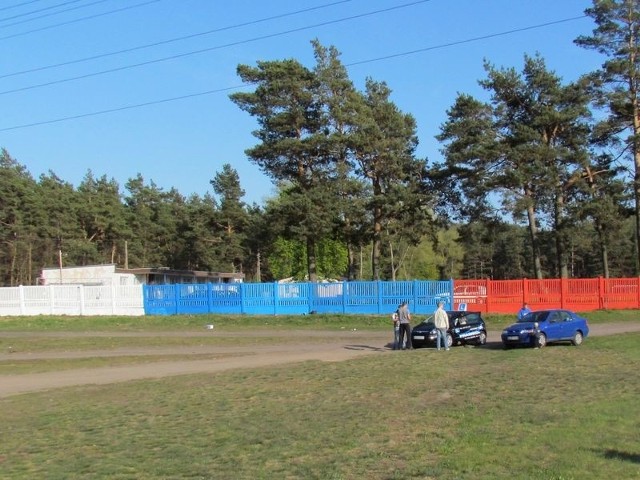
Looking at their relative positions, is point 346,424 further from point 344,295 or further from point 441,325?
point 344,295

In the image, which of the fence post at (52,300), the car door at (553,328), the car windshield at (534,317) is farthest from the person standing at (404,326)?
the fence post at (52,300)

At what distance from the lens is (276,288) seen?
41.5 metres

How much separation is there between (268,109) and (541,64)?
66.4 ft

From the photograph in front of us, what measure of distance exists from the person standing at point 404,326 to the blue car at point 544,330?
346 cm

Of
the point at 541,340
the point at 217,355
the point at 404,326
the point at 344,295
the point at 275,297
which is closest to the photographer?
the point at 217,355

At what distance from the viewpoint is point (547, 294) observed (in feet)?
129

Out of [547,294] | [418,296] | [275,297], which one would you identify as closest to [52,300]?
[275,297]

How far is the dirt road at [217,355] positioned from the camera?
18.0 metres

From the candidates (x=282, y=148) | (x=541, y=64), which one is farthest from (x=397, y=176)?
(x=541, y=64)

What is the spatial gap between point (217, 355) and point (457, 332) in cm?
926

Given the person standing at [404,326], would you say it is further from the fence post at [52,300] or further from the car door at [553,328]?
the fence post at [52,300]

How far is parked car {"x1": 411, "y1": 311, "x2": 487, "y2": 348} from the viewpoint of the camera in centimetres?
2566

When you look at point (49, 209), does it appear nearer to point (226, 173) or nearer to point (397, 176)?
point (226, 173)

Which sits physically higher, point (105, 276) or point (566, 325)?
point (105, 276)
